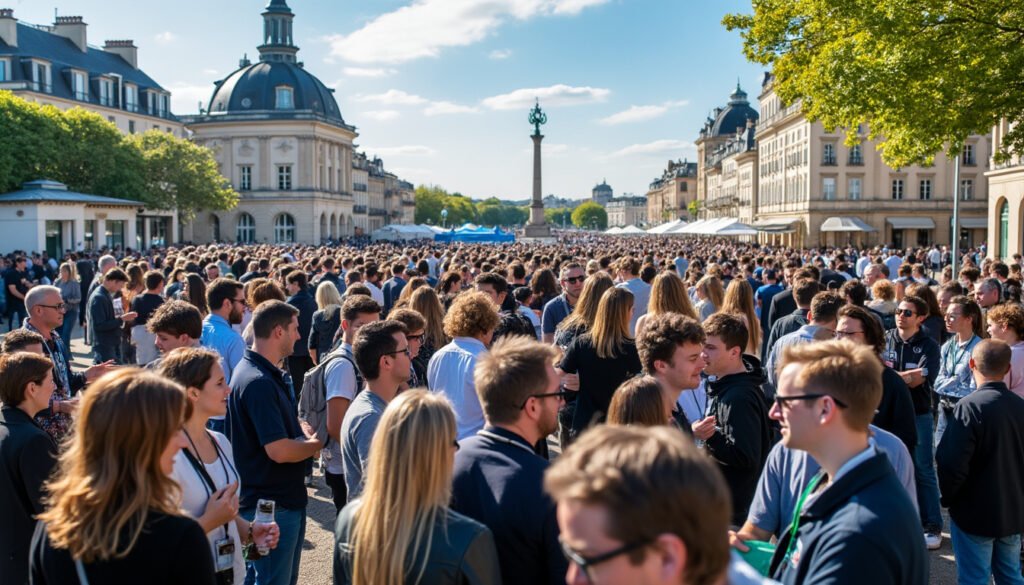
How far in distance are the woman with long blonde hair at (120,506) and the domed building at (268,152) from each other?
86.4 m

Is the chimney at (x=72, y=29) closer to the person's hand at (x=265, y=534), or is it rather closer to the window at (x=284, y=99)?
the window at (x=284, y=99)

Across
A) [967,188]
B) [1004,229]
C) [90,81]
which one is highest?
[90,81]

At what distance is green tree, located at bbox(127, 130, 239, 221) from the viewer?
6031 centimetres

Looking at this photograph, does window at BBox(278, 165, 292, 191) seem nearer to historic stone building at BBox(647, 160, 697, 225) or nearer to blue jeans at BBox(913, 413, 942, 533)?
historic stone building at BBox(647, 160, 697, 225)

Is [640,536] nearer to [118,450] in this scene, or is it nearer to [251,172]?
[118,450]

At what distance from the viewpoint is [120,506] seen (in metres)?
2.96

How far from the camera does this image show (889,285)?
9688mm

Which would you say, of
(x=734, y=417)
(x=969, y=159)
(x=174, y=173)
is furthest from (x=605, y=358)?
(x=969, y=159)

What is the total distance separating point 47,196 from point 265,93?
160 ft

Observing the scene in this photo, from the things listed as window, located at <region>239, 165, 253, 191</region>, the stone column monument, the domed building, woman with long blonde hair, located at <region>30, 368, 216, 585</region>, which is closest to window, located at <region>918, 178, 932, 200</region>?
the stone column monument

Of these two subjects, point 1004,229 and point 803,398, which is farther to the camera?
point 1004,229

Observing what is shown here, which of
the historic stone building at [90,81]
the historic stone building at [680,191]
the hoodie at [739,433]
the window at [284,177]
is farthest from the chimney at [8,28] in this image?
the historic stone building at [680,191]

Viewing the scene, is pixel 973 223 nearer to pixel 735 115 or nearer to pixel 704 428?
pixel 735 115

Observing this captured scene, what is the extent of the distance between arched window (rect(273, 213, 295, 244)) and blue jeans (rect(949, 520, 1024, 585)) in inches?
3406
